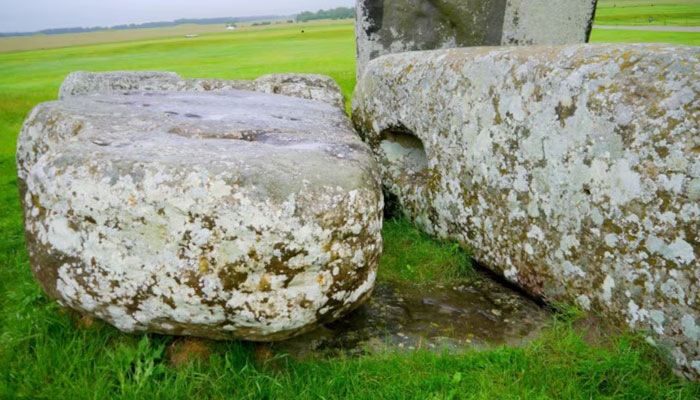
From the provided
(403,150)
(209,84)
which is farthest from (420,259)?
(209,84)

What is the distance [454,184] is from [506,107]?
0.83 m

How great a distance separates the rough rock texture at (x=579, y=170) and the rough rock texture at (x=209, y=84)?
1947mm

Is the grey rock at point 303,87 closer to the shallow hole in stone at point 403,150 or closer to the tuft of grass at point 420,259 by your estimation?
the shallow hole in stone at point 403,150

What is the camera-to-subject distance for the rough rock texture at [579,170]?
8.67ft

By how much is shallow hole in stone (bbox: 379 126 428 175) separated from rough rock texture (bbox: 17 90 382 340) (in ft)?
7.18

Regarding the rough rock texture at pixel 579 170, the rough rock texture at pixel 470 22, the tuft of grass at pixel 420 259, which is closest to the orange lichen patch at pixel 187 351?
the tuft of grass at pixel 420 259

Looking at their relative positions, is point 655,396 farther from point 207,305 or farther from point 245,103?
point 245,103

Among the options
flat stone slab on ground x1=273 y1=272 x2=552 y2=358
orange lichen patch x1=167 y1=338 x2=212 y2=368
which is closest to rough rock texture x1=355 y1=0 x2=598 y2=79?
flat stone slab on ground x1=273 y1=272 x2=552 y2=358

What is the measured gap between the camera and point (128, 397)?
2.68m

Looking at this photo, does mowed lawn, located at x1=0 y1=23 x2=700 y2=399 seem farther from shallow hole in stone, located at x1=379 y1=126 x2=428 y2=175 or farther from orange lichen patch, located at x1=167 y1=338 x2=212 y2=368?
shallow hole in stone, located at x1=379 y1=126 x2=428 y2=175

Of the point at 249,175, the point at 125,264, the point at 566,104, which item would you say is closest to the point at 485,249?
the point at 566,104

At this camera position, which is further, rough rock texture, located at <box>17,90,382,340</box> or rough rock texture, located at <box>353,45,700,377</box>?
rough rock texture, located at <box>353,45,700,377</box>

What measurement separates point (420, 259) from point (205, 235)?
2.25m

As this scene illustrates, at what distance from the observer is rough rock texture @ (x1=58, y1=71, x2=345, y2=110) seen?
20.6 feet
